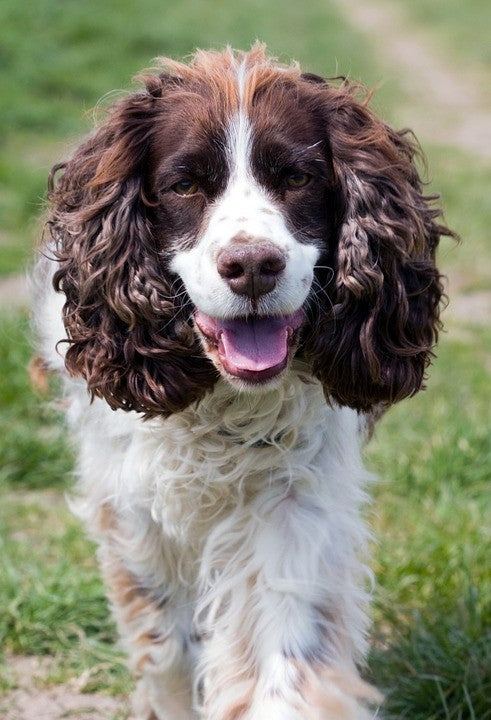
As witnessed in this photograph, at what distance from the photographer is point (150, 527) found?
376 centimetres

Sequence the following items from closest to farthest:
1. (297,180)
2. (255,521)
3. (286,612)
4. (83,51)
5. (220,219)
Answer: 1. (220,219)
2. (297,180)
3. (286,612)
4. (255,521)
5. (83,51)

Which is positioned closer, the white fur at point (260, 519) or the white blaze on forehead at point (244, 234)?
the white blaze on forehead at point (244, 234)

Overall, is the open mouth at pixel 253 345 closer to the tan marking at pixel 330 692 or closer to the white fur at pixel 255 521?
the white fur at pixel 255 521

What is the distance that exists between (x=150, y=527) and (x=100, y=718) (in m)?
0.74

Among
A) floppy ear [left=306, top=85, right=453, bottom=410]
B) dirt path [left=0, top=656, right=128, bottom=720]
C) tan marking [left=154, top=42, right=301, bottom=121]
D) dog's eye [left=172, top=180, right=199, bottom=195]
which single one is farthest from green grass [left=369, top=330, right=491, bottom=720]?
tan marking [left=154, top=42, right=301, bottom=121]

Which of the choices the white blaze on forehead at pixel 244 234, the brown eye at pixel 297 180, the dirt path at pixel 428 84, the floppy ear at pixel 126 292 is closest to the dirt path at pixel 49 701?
the floppy ear at pixel 126 292

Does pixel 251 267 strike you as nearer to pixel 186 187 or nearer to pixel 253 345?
pixel 253 345

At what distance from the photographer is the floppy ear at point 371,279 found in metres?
3.28

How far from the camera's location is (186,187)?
3262 mm

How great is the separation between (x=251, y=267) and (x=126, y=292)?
18.5 inches

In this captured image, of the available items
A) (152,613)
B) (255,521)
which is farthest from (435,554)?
(255,521)

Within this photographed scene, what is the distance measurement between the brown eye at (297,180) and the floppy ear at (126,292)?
399mm

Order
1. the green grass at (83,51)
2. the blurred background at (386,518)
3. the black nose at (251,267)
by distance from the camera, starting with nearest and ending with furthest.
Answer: the black nose at (251,267)
the blurred background at (386,518)
the green grass at (83,51)

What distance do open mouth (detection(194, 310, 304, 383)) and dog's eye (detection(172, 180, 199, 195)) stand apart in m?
0.33
